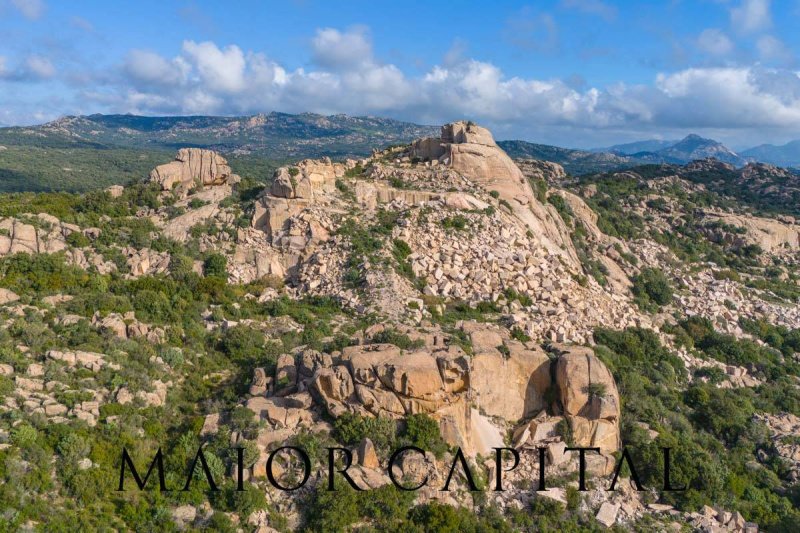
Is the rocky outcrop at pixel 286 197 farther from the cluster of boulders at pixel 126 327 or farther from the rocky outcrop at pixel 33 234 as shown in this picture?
the cluster of boulders at pixel 126 327

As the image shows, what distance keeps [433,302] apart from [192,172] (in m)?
22.0

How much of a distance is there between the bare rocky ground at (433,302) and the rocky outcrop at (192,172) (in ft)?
0.48

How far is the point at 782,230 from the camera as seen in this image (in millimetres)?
52844

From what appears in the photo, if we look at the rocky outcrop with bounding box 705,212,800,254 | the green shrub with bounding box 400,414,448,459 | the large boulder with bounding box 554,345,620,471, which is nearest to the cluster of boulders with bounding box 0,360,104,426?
the green shrub with bounding box 400,414,448,459

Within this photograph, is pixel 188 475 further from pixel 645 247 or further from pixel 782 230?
pixel 782 230

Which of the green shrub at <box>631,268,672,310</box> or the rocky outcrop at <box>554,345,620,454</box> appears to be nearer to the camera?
the rocky outcrop at <box>554,345,620,454</box>

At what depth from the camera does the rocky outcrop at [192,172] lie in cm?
3706

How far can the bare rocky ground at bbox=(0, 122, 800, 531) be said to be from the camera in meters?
17.5

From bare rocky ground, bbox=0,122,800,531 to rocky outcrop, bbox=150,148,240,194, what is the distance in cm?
15

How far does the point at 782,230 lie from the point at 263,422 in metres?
57.0

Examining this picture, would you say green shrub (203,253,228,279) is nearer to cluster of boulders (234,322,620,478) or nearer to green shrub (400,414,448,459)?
cluster of boulders (234,322,620,478)

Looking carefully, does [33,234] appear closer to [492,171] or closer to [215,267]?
[215,267]

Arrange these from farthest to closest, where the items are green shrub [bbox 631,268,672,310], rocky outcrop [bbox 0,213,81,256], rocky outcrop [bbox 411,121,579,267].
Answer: rocky outcrop [bbox 411,121,579,267], green shrub [bbox 631,268,672,310], rocky outcrop [bbox 0,213,81,256]

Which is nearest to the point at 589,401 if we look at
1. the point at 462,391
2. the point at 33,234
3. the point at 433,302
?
the point at 462,391
